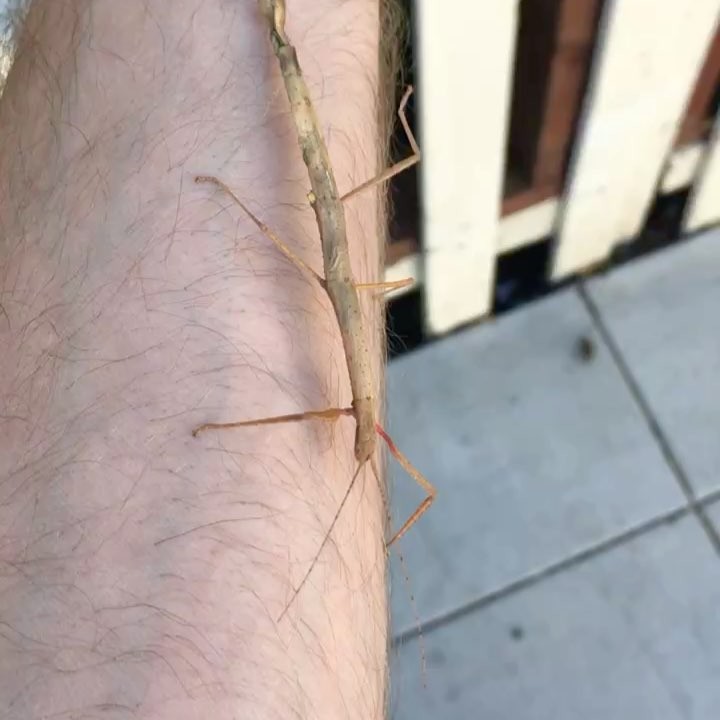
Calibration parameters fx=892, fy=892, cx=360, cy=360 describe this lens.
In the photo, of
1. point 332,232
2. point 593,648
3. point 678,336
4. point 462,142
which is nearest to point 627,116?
point 462,142

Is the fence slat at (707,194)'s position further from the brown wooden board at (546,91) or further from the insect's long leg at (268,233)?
the insect's long leg at (268,233)

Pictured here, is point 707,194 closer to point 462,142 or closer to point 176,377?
point 462,142

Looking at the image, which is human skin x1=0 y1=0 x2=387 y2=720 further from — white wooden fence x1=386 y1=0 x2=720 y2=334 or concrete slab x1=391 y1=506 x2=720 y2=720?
concrete slab x1=391 y1=506 x2=720 y2=720

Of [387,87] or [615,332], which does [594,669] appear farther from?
[387,87]

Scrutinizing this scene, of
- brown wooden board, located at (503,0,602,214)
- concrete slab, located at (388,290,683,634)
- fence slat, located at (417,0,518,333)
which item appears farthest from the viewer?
concrete slab, located at (388,290,683,634)

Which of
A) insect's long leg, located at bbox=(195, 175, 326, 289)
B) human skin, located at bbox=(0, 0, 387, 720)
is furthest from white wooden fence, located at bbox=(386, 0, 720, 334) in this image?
insect's long leg, located at bbox=(195, 175, 326, 289)

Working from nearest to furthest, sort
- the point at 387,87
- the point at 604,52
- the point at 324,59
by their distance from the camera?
the point at 324,59
the point at 387,87
the point at 604,52

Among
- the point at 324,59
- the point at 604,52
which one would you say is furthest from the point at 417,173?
the point at 324,59
